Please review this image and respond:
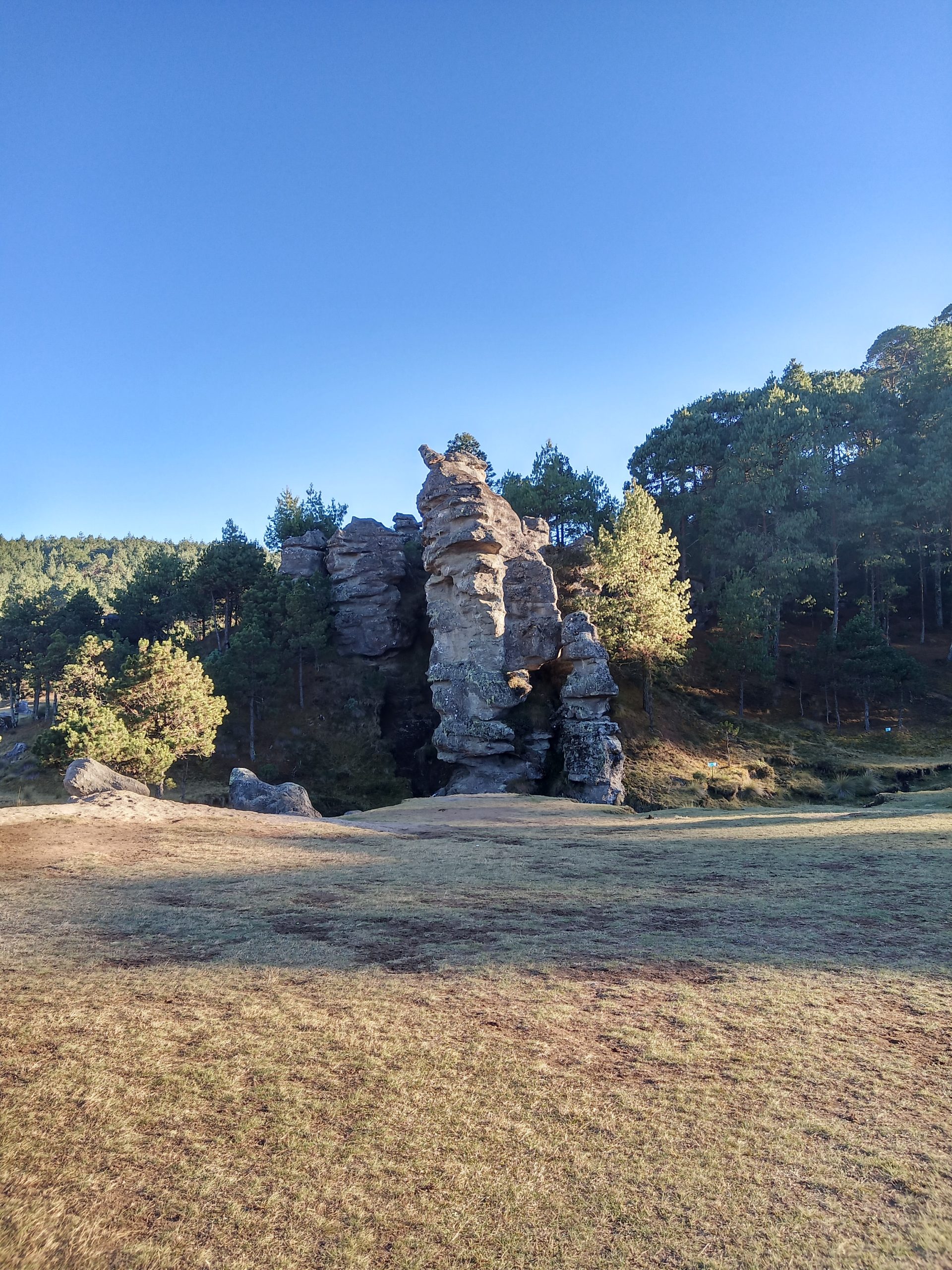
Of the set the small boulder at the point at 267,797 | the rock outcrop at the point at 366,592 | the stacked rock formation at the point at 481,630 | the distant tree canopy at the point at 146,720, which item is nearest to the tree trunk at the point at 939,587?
the stacked rock formation at the point at 481,630

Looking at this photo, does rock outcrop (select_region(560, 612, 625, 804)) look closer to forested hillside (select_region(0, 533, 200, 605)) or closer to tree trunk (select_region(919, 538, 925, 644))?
tree trunk (select_region(919, 538, 925, 644))

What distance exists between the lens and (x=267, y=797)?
19391 mm

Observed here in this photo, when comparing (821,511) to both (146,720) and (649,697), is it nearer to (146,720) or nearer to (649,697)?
(649,697)

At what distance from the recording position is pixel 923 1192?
266 cm

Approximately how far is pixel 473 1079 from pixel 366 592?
1637 inches

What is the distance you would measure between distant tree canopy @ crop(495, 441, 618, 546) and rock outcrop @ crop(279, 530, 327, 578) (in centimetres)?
1454

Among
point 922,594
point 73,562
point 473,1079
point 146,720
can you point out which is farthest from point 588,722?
point 73,562

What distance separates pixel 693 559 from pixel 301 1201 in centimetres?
5218

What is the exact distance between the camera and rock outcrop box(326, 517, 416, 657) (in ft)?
143

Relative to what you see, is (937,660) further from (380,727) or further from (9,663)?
(9,663)

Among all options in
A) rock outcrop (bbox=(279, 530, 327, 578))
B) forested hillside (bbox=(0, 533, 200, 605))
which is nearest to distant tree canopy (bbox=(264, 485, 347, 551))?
rock outcrop (bbox=(279, 530, 327, 578))

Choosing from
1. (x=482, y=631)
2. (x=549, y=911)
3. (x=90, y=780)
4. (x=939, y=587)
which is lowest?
(x=549, y=911)

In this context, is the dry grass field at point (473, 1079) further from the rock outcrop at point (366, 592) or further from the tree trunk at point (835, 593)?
the tree trunk at point (835, 593)

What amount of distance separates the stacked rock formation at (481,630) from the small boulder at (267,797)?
1315 centimetres
